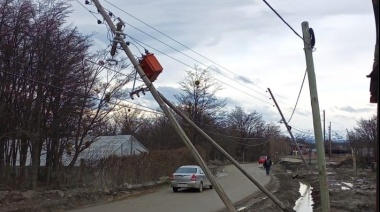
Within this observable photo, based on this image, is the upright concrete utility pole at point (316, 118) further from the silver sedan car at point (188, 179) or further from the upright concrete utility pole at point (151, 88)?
the silver sedan car at point (188, 179)

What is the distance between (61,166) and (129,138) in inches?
1042

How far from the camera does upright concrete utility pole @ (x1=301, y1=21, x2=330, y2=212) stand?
11.2m

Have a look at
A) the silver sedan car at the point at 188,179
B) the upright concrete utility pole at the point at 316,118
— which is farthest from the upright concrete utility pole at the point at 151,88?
the silver sedan car at the point at 188,179

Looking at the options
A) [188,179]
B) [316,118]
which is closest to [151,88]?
[316,118]

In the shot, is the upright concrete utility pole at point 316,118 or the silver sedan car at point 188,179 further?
the silver sedan car at point 188,179

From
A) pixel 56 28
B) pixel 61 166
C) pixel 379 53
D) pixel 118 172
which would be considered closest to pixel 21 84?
pixel 56 28

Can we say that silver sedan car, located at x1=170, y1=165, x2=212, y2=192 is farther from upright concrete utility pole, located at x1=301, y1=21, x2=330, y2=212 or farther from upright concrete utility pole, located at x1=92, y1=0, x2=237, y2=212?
upright concrete utility pole, located at x1=92, y1=0, x2=237, y2=212

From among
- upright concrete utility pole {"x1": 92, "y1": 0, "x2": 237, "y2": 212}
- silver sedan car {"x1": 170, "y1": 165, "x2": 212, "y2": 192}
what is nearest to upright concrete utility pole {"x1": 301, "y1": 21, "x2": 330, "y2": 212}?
upright concrete utility pole {"x1": 92, "y1": 0, "x2": 237, "y2": 212}

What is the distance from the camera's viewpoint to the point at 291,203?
23.8 meters

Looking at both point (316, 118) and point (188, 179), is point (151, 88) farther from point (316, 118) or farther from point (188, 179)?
point (188, 179)

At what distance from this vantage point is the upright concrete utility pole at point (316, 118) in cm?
1123

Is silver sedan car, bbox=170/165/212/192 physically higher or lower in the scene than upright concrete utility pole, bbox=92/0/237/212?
lower

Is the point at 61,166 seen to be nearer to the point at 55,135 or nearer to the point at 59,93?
the point at 55,135

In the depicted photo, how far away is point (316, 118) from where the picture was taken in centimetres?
1133
